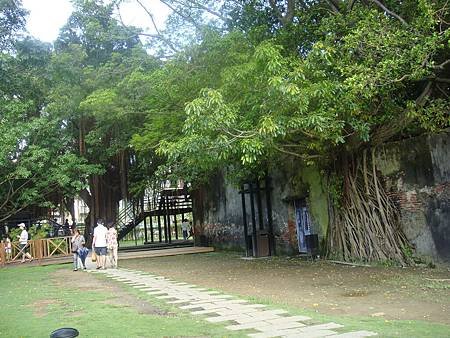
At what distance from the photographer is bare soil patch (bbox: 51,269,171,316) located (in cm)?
750

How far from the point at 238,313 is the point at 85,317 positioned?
84.5 inches

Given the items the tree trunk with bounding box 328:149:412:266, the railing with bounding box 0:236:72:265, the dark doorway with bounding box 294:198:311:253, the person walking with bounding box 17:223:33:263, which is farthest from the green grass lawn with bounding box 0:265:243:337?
the railing with bounding box 0:236:72:265

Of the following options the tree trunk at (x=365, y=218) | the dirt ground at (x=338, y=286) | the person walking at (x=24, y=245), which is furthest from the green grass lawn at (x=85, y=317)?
the person walking at (x=24, y=245)

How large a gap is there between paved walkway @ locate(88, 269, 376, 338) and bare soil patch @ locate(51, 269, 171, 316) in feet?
1.41

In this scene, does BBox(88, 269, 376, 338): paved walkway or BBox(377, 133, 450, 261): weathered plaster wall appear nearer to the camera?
BBox(88, 269, 376, 338): paved walkway

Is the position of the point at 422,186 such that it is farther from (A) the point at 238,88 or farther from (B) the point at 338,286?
(A) the point at 238,88

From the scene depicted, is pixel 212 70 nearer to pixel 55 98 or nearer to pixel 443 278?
pixel 443 278

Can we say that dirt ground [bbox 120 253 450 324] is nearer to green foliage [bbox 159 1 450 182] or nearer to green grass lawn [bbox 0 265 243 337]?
green grass lawn [bbox 0 265 243 337]

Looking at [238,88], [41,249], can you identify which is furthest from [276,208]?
[41,249]

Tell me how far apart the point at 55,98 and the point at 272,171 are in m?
9.44

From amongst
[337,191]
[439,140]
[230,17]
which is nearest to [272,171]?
[337,191]

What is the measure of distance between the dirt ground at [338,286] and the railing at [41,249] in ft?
23.8

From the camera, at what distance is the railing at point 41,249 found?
62.0 ft

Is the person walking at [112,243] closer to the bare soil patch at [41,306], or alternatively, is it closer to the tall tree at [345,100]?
the tall tree at [345,100]
